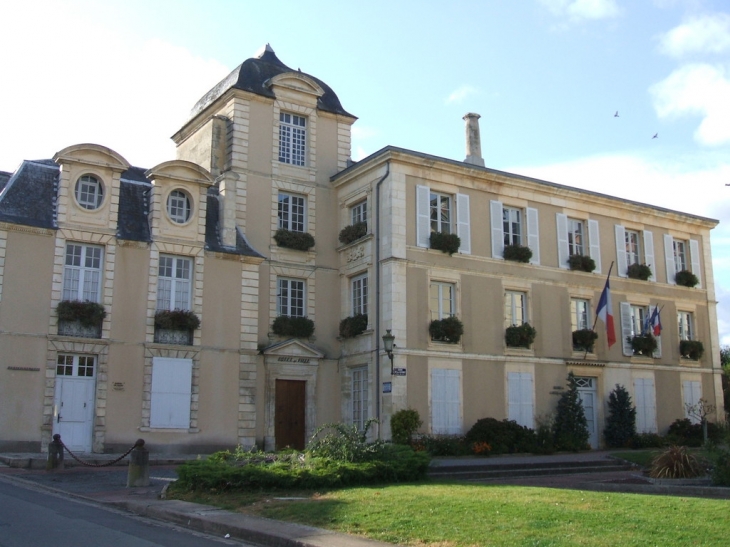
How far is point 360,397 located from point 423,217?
542cm

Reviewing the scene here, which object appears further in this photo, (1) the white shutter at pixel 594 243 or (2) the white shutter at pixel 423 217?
(1) the white shutter at pixel 594 243

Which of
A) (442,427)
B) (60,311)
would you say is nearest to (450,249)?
(442,427)

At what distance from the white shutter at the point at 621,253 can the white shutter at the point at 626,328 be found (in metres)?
1.10

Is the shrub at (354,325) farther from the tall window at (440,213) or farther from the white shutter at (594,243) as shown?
the white shutter at (594,243)

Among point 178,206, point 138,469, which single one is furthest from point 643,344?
point 138,469

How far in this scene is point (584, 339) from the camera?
25.0 meters

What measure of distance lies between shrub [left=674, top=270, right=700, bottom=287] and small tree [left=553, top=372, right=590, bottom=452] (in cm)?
684

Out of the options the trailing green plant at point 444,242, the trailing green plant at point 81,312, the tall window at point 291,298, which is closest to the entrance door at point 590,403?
the trailing green plant at point 444,242

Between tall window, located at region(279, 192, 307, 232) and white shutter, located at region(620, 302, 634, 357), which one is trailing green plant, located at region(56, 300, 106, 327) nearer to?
tall window, located at region(279, 192, 307, 232)

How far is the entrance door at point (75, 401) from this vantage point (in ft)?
63.9

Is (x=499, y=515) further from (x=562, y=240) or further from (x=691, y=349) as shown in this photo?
(x=691, y=349)

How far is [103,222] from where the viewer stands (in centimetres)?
2067

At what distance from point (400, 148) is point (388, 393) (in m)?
6.85

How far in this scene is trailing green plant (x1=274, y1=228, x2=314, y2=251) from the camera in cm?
2356
